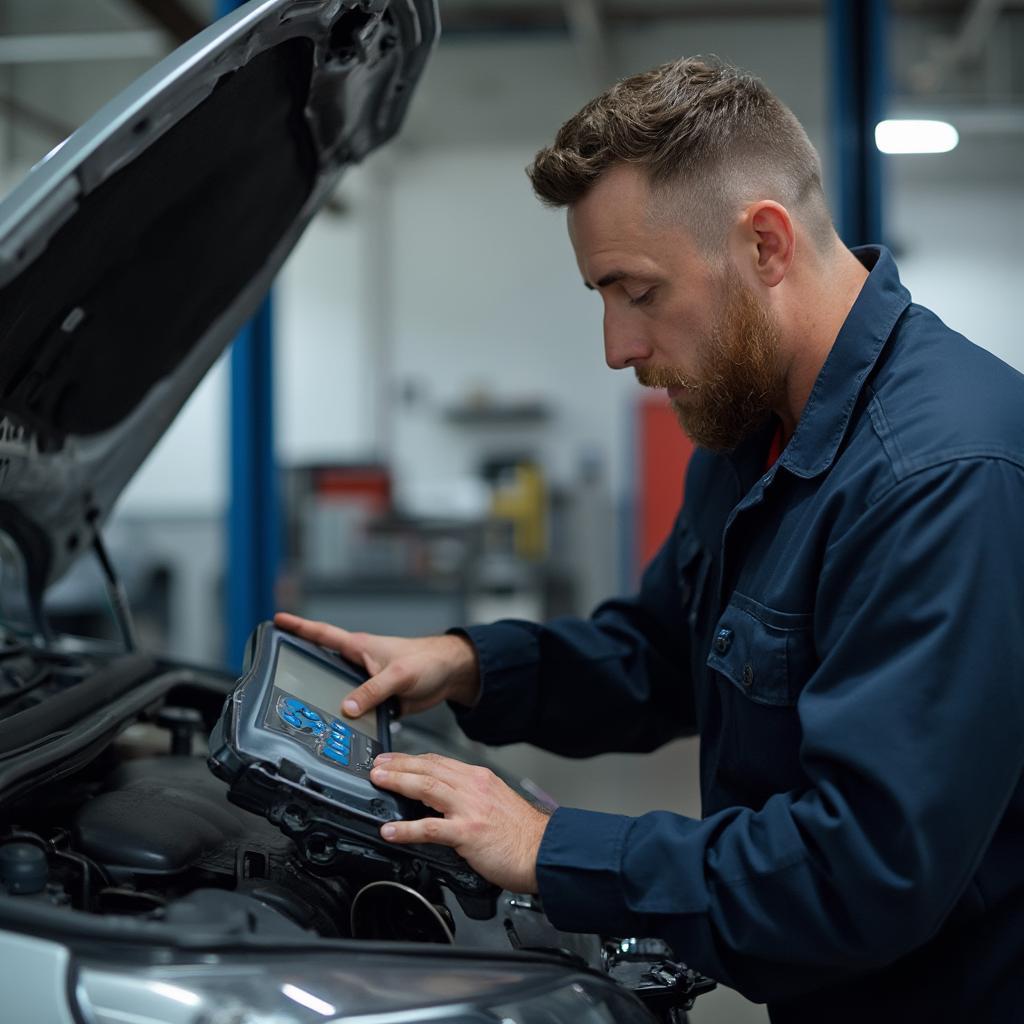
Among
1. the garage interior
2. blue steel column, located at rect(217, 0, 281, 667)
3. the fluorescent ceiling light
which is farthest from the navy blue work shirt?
the garage interior

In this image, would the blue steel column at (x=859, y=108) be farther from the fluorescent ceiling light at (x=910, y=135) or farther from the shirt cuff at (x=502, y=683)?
the shirt cuff at (x=502, y=683)

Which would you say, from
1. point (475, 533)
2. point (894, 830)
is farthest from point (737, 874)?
point (475, 533)

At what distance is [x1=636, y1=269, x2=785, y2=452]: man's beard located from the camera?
3.46 feet

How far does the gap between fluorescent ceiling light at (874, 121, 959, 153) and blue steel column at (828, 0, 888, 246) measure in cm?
3

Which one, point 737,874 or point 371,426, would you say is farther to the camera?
point 371,426

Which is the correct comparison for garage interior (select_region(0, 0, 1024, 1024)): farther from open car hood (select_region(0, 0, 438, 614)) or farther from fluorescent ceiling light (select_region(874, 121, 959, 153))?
open car hood (select_region(0, 0, 438, 614))

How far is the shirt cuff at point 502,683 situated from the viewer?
133cm

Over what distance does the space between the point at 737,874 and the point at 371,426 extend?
805 cm

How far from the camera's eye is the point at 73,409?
4.58 ft

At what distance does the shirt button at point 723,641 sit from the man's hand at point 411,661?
0.35 m

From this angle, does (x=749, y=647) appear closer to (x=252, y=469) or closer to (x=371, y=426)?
(x=252, y=469)

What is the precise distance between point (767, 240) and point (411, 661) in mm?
581

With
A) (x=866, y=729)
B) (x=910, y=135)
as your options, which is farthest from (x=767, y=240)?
(x=910, y=135)

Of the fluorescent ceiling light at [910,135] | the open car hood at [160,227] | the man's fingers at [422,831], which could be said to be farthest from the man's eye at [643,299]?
→ the fluorescent ceiling light at [910,135]
